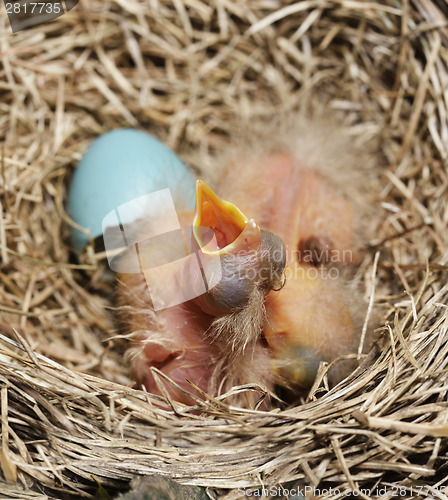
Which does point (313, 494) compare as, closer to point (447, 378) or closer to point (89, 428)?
point (447, 378)

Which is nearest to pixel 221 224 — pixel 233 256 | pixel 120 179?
pixel 233 256

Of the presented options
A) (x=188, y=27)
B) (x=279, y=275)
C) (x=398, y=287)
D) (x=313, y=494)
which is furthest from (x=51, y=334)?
(x=188, y=27)

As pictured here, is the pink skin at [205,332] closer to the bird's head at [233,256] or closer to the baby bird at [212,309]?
the baby bird at [212,309]

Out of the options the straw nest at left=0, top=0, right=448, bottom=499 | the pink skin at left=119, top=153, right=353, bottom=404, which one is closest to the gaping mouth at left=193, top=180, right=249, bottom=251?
the pink skin at left=119, top=153, right=353, bottom=404

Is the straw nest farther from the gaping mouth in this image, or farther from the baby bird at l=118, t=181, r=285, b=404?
the gaping mouth

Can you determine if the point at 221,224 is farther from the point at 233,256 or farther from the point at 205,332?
the point at 205,332

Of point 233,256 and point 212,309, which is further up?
point 233,256

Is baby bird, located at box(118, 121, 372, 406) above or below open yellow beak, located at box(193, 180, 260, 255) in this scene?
below
